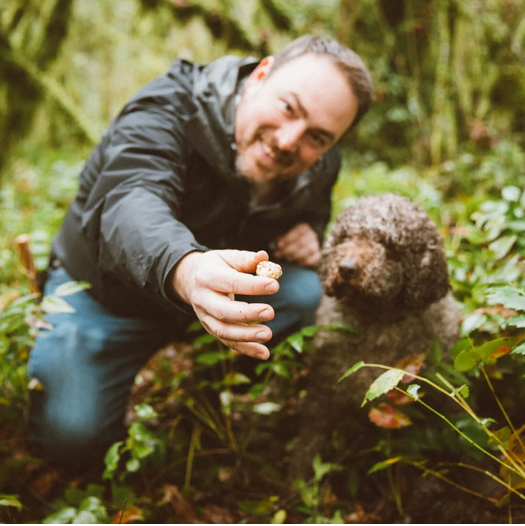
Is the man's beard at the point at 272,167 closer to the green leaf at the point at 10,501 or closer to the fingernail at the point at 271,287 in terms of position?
the fingernail at the point at 271,287

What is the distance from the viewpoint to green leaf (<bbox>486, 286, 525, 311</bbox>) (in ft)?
4.65

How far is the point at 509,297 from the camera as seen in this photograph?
1485 mm

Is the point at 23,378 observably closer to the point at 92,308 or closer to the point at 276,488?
the point at 92,308

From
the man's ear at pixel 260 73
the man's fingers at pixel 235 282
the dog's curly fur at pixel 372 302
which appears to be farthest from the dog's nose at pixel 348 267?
the man's ear at pixel 260 73

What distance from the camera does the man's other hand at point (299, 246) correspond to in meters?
2.64

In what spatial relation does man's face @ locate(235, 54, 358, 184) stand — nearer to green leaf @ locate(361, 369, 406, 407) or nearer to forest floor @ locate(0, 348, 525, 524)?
green leaf @ locate(361, 369, 406, 407)

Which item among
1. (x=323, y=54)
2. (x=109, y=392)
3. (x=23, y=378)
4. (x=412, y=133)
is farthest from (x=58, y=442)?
(x=412, y=133)

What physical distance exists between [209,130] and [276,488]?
189 centimetres

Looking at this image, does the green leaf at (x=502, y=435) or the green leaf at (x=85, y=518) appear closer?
the green leaf at (x=502, y=435)

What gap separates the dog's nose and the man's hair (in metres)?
0.90

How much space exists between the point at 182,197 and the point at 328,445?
5.07ft

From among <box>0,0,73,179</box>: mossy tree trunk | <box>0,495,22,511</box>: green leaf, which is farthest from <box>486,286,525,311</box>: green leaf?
<box>0,0,73,179</box>: mossy tree trunk

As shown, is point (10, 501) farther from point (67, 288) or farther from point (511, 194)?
point (511, 194)

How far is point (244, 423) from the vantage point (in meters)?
2.56
